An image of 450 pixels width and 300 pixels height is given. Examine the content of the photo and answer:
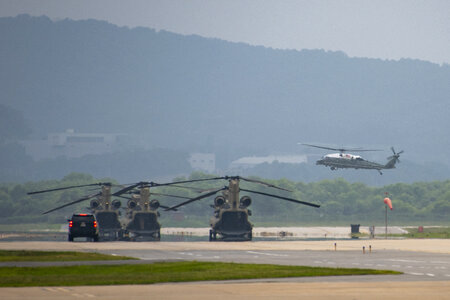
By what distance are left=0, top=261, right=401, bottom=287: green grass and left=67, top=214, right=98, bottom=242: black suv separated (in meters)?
34.9

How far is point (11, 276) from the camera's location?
4603 cm

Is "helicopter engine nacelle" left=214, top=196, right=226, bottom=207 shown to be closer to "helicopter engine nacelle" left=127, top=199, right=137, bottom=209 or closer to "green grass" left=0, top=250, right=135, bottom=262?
"helicopter engine nacelle" left=127, top=199, right=137, bottom=209

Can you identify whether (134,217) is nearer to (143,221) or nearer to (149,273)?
(143,221)

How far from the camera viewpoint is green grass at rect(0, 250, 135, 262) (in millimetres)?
61531

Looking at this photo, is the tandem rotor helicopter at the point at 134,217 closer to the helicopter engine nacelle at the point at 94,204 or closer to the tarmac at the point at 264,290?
the helicopter engine nacelle at the point at 94,204

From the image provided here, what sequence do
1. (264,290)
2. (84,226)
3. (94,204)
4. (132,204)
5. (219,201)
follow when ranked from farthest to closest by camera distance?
1. (94,204)
2. (132,204)
3. (219,201)
4. (84,226)
5. (264,290)

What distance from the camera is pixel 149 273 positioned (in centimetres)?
4769

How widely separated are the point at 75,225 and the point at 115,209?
80.4ft

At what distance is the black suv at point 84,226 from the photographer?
8938 centimetres

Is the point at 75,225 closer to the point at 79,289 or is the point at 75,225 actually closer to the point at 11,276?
the point at 11,276

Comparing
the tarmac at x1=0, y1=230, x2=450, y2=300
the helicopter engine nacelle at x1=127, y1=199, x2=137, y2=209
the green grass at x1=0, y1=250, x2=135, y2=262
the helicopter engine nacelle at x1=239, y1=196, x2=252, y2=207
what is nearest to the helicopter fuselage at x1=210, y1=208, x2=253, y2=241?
the helicopter engine nacelle at x1=239, y1=196, x2=252, y2=207

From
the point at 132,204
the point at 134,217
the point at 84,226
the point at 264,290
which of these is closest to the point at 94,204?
the point at 132,204

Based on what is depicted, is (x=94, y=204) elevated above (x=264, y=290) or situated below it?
above

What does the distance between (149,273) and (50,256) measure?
63.8 ft
